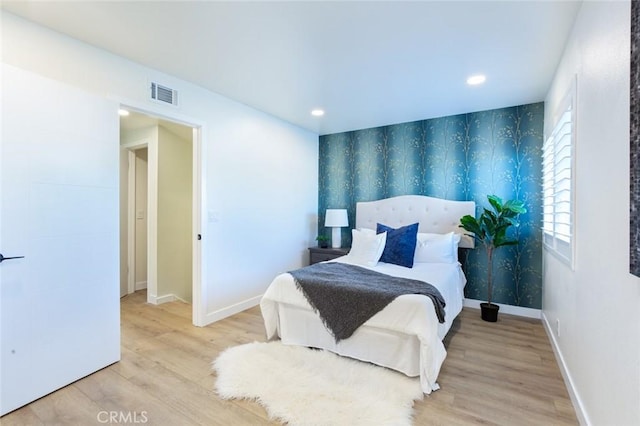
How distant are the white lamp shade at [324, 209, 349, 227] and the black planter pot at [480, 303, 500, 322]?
6.93ft

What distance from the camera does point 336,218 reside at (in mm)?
4473

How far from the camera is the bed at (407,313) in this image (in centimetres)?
208

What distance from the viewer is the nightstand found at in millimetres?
4344

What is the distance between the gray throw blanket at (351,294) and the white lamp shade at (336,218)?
176 centimetres

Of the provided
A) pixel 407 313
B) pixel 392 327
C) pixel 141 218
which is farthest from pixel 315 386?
pixel 141 218

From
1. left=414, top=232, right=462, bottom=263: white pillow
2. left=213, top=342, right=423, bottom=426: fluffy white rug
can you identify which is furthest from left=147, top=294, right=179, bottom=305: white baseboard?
left=414, top=232, right=462, bottom=263: white pillow

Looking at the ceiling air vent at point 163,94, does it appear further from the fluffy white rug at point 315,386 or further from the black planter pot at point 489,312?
the black planter pot at point 489,312

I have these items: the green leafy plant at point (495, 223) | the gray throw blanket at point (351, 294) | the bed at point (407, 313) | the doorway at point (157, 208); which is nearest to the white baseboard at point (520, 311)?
the green leafy plant at point (495, 223)

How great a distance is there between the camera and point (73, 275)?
83.8 inches

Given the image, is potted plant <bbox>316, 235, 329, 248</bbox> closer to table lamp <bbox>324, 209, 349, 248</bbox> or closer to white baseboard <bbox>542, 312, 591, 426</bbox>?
table lamp <bbox>324, 209, 349, 248</bbox>

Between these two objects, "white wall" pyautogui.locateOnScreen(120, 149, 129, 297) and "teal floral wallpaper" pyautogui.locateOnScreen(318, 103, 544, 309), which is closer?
"teal floral wallpaper" pyautogui.locateOnScreen(318, 103, 544, 309)

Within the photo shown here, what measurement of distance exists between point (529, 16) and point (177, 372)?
3.58 m

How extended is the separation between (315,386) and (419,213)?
108 inches

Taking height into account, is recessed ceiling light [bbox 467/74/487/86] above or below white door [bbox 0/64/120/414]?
above
